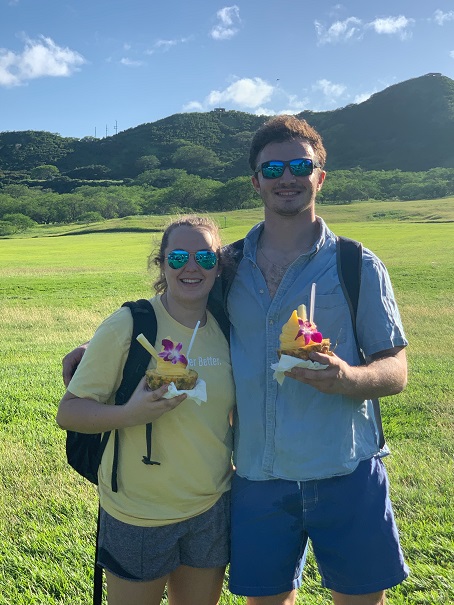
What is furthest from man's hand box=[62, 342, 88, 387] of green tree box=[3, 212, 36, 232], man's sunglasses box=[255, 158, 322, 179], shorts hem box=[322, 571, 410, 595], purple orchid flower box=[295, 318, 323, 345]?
green tree box=[3, 212, 36, 232]

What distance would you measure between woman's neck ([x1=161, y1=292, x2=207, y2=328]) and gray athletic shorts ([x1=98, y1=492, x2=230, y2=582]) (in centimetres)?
96

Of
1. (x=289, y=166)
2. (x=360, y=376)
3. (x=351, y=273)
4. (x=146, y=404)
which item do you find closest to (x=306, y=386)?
(x=360, y=376)

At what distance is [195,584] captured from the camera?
2.95m

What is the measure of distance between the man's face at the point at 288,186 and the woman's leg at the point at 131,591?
80.9 inches

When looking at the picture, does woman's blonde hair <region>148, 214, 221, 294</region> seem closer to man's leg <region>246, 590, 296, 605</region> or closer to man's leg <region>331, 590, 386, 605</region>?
man's leg <region>246, 590, 296, 605</region>

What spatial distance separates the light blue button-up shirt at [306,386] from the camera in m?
2.84

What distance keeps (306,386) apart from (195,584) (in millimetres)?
1200

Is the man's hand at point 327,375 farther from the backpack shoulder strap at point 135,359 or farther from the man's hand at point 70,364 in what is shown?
the man's hand at point 70,364

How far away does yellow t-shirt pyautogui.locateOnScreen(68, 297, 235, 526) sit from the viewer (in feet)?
9.05

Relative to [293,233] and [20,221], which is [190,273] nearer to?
[293,233]

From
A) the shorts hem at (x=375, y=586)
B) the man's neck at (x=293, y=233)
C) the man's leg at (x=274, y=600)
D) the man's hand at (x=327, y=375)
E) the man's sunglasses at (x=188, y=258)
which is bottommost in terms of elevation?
the man's leg at (x=274, y=600)

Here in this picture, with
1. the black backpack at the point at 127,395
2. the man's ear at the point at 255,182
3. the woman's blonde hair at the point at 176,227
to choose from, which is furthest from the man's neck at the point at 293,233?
the black backpack at the point at 127,395

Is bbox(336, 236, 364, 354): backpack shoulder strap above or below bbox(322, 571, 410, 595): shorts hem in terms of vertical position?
above

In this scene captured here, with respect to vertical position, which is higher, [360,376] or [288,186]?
[288,186]
